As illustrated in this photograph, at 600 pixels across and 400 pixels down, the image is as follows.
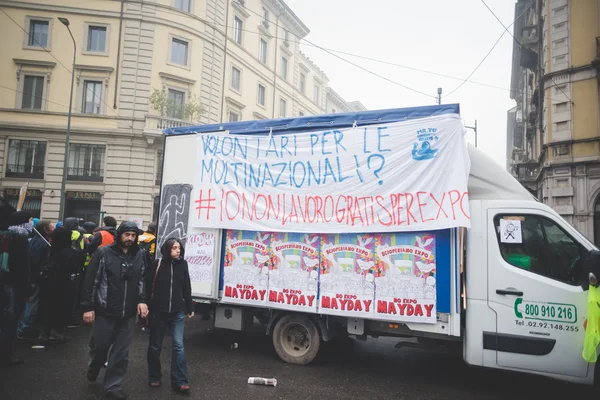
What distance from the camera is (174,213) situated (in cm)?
616

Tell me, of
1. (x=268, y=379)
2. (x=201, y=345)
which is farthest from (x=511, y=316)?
(x=201, y=345)

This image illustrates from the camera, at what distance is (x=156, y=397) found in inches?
169

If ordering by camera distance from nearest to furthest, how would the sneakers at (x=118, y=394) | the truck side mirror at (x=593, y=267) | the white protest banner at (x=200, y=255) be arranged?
the truck side mirror at (x=593, y=267)
the sneakers at (x=118, y=394)
the white protest banner at (x=200, y=255)

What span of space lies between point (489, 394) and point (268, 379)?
2751 mm

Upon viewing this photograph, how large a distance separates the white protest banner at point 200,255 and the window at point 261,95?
2885 cm

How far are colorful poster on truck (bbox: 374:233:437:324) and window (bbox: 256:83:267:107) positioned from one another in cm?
3016

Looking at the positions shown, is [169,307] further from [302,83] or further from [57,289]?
[302,83]

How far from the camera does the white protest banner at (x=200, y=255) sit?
575cm

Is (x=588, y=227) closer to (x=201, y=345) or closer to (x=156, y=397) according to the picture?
(x=201, y=345)

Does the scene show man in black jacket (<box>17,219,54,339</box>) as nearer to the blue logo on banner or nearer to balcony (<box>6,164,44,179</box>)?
the blue logo on banner

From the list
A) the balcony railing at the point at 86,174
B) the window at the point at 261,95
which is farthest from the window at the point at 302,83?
the balcony railing at the point at 86,174

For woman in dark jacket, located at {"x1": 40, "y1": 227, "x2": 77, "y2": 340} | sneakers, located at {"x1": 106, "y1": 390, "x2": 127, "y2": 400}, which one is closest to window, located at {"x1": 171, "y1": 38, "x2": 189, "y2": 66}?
woman in dark jacket, located at {"x1": 40, "y1": 227, "x2": 77, "y2": 340}

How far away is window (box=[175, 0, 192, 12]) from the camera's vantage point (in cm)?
2605

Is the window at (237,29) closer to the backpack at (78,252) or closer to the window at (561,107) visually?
the window at (561,107)
